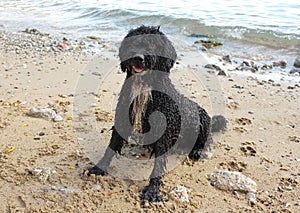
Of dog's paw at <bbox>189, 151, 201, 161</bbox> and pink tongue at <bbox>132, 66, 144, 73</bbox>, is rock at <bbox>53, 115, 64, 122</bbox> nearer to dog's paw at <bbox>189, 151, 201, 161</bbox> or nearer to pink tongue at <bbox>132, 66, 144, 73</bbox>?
dog's paw at <bbox>189, 151, 201, 161</bbox>

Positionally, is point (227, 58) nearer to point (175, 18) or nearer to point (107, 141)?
point (175, 18)

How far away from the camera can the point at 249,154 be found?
465 cm

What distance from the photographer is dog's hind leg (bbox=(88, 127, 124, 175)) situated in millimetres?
3972


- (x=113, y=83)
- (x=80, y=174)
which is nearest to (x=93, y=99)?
(x=113, y=83)

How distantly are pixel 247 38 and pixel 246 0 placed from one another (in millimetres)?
7073

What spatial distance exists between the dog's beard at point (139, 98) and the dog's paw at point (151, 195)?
0.66 metres

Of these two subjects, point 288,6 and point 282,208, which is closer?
point 282,208

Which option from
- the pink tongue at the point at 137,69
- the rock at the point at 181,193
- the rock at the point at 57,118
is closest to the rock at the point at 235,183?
the rock at the point at 181,193

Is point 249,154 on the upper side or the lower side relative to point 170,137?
lower

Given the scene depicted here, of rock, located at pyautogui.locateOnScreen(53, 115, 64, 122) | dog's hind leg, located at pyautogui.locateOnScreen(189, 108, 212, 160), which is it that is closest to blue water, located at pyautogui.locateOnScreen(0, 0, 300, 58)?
dog's hind leg, located at pyautogui.locateOnScreen(189, 108, 212, 160)

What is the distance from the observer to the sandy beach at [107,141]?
3.54 meters

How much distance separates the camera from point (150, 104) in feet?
12.0

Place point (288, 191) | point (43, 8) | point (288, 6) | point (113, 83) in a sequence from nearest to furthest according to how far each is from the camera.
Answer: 1. point (288, 191)
2. point (113, 83)
3. point (288, 6)
4. point (43, 8)

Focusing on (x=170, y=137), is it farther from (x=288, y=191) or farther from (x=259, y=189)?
(x=288, y=191)
